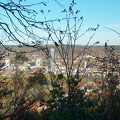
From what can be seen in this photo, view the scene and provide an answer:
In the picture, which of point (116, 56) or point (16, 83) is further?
point (16, 83)

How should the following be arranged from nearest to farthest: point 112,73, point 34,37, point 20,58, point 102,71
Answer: point 34,37, point 112,73, point 102,71, point 20,58

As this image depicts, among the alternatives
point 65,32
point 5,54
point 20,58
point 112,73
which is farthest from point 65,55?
point 20,58

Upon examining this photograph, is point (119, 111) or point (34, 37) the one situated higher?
point (34, 37)

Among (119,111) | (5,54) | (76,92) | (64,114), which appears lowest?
(119,111)

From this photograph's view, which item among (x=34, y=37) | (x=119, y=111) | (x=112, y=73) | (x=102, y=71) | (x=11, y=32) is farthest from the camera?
(x=102, y=71)

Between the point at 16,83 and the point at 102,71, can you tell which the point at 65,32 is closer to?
the point at 102,71

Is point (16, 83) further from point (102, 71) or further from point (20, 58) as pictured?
point (102, 71)

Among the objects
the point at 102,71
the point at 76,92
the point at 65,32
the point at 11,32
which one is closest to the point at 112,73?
the point at 102,71

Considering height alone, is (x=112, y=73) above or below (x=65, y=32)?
below

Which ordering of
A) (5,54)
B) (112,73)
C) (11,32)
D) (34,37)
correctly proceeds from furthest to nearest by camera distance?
1. (5,54)
2. (112,73)
3. (34,37)
4. (11,32)

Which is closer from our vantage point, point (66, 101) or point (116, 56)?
point (66, 101)
